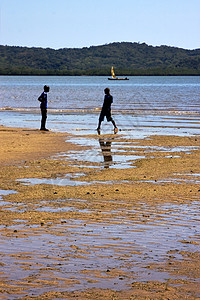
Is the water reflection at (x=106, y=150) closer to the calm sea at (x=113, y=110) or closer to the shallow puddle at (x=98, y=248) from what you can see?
the calm sea at (x=113, y=110)

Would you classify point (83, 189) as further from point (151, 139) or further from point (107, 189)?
point (151, 139)

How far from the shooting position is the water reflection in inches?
556

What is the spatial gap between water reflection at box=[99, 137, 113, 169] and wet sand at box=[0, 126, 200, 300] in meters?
0.22

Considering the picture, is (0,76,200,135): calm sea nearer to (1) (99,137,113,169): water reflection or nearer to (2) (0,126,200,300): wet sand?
(1) (99,137,113,169): water reflection

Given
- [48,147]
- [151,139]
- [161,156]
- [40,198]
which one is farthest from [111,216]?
[151,139]

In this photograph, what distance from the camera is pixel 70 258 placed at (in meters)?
6.55

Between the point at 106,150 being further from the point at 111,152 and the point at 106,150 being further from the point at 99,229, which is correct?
the point at 99,229

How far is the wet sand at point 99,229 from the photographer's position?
5.74 meters

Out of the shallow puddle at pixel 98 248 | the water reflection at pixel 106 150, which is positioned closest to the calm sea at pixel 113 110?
the water reflection at pixel 106 150

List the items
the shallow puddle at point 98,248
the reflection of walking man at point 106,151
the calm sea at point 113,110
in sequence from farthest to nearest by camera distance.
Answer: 1. the calm sea at point 113,110
2. the reflection of walking man at point 106,151
3. the shallow puddle at point 98,248

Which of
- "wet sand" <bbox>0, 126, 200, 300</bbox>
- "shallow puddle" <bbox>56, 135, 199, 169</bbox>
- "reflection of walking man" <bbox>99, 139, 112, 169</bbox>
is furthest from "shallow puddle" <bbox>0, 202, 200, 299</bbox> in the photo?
"reflection of walking man" <bbox>99, 139, 112, 169</bbox>

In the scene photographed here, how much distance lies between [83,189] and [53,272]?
180 inches

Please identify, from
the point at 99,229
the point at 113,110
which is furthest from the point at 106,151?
the point at 113,110

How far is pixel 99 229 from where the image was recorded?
7.77 m
